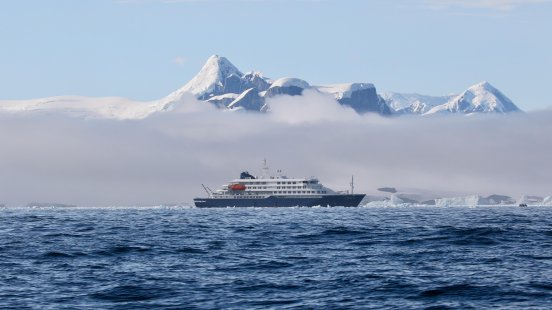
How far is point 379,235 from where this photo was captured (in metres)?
96.2

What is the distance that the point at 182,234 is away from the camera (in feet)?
343

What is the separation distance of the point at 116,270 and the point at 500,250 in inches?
1175

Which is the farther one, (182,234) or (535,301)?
(182,234)

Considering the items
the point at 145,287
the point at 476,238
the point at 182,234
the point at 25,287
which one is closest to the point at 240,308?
the point at 145,287

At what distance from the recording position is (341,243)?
8406 cm

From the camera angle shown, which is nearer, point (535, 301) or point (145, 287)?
point (535, 301)

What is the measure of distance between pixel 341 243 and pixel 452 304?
38097 millimetres

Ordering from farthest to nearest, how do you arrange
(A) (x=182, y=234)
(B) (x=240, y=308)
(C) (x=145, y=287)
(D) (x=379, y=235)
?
(A) (x=182, y=234) → (D) (x=379, y=235) → (C) (x=145, y=287) → (B) (x=240, y=308)

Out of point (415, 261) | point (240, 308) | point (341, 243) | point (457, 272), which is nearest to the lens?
point (240, 308)

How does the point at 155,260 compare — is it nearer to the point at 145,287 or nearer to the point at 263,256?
the point at 263,256

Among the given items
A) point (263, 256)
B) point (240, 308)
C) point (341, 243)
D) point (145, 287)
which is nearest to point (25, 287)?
point (145, 287)

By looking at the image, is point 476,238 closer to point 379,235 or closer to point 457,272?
point 379,235

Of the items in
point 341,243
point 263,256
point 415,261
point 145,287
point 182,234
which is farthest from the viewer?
point 182,234

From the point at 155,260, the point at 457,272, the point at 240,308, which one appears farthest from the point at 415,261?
the point at 240,308
